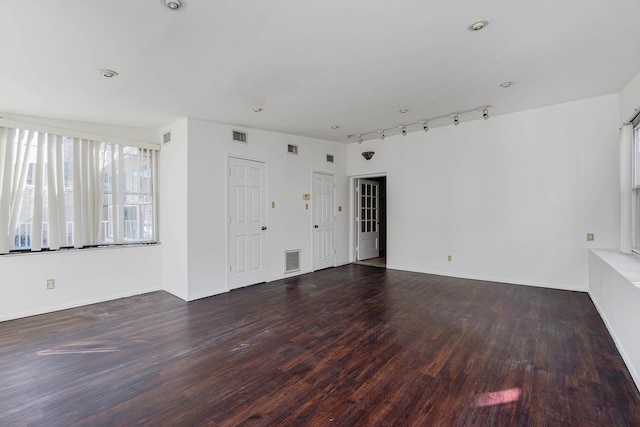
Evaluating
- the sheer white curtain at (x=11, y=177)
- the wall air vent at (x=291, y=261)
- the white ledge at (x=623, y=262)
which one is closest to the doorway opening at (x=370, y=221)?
the wall air vent at (x=291, y=261)

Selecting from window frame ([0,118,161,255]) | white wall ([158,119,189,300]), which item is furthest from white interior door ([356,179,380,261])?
window frame ([0,118,161,255])

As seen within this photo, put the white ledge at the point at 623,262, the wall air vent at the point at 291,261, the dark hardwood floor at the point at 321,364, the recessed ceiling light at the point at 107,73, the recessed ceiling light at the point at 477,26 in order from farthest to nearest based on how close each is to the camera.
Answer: the wall air vent at the point at 291,261 < the recessed ceiling light at the point at 107,73 < the white ledge at the point at 623,262 < the recessed ceiling light at the point at 477,26 < the dark hardwood floor at the point at 321,364

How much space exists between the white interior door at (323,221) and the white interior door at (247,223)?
1252 millimetres

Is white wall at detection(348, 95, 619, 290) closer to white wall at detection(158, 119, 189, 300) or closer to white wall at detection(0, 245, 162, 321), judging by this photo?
white wall at detection(158, 119, 189, 300)

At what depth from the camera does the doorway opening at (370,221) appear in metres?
6.94

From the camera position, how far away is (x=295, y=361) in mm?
2482

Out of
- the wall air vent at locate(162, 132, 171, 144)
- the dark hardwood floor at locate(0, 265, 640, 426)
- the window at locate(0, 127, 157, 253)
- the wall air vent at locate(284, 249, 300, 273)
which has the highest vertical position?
the wall air vent at locate(162, 132, 171, 144)

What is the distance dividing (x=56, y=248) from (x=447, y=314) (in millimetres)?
5144

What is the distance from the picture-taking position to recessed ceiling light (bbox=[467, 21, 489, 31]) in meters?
2.21

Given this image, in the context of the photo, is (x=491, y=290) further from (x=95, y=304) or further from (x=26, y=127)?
(x=26, y=127)

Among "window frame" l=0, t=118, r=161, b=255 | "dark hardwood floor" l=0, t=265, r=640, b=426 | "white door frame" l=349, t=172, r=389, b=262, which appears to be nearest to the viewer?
"dark hardwood floor" l=0, t=265, r=640, b=426

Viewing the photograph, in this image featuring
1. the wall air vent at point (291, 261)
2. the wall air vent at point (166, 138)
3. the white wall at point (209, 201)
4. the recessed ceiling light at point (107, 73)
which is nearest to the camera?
the recessed ceiling light at point (107, 73)

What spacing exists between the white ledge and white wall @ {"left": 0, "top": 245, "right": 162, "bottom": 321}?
5763 millimetres

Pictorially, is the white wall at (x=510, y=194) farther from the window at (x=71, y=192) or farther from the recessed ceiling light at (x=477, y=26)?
the window at (x=71, y=192)
